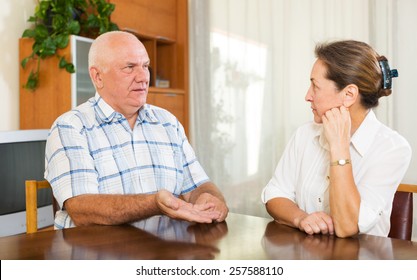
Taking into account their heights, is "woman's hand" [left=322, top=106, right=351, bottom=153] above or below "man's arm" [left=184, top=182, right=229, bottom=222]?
above

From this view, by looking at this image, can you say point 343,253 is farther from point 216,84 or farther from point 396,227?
point 216,84

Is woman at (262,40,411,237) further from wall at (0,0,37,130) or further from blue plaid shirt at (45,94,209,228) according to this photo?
wall at (0,0,37,130)

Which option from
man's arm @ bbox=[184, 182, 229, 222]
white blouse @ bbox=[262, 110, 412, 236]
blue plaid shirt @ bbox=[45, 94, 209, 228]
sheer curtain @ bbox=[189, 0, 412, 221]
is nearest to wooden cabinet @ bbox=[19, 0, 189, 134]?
sheer curtain @ bbox=[189, 0, 412, 221]

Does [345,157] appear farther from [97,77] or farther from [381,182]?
[97,77]

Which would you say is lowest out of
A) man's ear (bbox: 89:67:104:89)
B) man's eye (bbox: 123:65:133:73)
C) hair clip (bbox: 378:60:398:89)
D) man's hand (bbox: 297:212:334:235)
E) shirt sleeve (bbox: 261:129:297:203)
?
man's hand (bbox: 297:212:334:235)

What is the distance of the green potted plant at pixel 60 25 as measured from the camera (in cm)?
351

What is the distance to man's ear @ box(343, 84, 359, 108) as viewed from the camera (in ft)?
5.49

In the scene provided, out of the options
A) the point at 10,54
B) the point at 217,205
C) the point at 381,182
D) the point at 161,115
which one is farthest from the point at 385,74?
the point at 10,54

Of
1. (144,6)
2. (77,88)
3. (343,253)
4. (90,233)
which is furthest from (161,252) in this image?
(144,6)

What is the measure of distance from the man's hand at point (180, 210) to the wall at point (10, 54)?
241cm

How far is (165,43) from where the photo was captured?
488 cm

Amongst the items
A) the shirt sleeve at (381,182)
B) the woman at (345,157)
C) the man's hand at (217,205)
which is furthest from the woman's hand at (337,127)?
the man's hand at (217,205)

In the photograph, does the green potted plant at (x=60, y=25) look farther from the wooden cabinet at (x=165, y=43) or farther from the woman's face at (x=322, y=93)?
the woman's face at (x=322, y=93)

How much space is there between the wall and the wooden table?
2.40 metres
